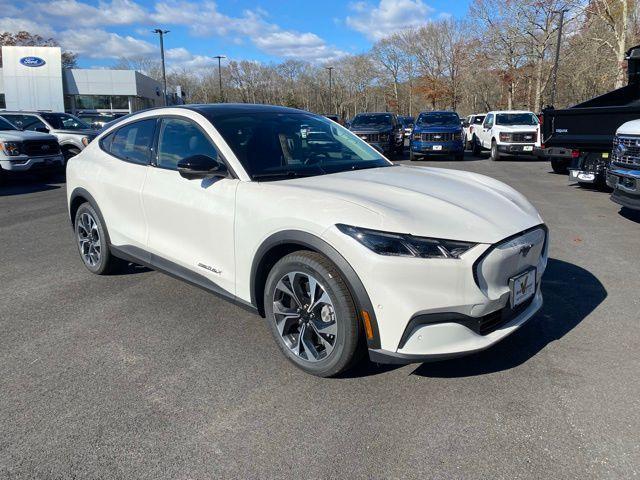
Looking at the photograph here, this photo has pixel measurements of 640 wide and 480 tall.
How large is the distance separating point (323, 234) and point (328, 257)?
0.44 ft

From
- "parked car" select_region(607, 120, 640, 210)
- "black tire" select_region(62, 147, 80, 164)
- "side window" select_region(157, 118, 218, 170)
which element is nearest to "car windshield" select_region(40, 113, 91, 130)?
"black tire" select_region(62, 147, 80, 164)

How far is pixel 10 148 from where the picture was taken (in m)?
12.2

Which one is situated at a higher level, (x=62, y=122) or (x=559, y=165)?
(x=62, y=122)

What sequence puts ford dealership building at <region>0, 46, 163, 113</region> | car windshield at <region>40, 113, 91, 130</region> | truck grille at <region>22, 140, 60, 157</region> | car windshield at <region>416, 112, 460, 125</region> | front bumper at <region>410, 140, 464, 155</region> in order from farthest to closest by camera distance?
ford dealership building at <region>0, 46, 163, 113</region>
car windshield at <region>416, 112, 460, 125</region>
front bumper at <region>410, 140, 464, 155</region>
car windshield at <region>40, 113, 91, 130</region>
truck grille at <region>22, 140, 60, 157</region>

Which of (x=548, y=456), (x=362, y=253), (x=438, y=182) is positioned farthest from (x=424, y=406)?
(x=438, y=182)

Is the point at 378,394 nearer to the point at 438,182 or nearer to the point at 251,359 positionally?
the point at 251,359

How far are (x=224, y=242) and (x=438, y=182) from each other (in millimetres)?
1575

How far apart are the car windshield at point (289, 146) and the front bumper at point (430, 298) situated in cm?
103

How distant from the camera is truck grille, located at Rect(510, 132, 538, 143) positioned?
1794 cm

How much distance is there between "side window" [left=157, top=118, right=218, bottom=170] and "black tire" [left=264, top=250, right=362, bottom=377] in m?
1.10

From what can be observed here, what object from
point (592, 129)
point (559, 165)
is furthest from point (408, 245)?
point (559, 165)

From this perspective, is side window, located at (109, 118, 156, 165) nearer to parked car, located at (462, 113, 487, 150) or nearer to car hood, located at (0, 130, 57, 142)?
car hood, located at (0, 130, 57, 142)

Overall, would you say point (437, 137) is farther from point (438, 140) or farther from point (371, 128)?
point (371, 128)

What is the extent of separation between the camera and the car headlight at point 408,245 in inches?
103
